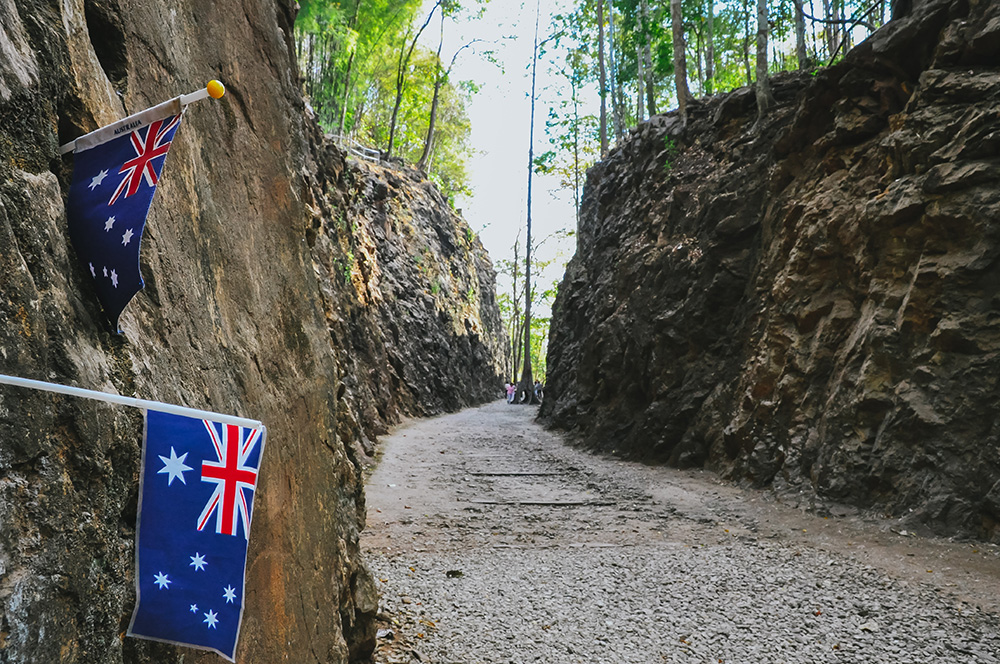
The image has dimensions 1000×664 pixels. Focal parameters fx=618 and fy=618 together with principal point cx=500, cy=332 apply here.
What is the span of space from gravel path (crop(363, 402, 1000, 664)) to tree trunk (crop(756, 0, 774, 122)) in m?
6.94

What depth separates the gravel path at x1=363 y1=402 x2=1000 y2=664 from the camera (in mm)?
4180

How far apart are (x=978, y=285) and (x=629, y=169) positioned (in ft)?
35.5

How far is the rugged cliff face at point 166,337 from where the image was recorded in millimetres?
1361

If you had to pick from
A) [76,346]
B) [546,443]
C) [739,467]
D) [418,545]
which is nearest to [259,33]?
[76,346]

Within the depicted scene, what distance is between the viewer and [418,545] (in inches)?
253

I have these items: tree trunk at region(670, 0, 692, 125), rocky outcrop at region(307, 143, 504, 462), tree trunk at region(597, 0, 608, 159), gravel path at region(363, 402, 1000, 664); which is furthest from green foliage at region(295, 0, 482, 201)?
gravel path at region(363, 402, 1000, 664)

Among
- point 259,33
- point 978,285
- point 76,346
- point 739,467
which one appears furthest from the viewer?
point 739,467

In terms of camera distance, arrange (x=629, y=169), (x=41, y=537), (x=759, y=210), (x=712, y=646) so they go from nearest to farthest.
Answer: (x=41, y=537)
(x=712, y=646)
(x=759, y=210)
(x=629, y=169)

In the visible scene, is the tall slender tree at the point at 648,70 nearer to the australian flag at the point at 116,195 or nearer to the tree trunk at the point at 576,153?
the tree trunk at the point at 576,153

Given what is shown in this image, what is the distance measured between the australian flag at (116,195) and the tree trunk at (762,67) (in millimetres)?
11417

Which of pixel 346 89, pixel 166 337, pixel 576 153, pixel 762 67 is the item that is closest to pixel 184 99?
pixel 166 337

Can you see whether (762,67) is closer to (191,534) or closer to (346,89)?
(191,534)

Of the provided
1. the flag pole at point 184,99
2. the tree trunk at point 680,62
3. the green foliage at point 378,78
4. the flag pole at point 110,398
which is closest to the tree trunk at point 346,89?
the green foliage at point 378,78

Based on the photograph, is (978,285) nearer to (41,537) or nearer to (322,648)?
(322,648)
